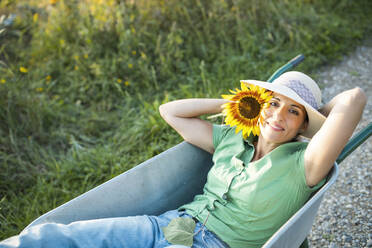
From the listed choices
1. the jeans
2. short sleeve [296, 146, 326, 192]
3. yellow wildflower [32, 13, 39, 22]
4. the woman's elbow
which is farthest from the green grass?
the woman's elbow

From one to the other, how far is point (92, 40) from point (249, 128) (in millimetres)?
2746

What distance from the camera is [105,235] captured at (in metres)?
1.63

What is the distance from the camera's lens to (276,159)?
1.70 metres

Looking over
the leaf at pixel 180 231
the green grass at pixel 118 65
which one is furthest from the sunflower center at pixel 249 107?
the green grass at pixel 118 65

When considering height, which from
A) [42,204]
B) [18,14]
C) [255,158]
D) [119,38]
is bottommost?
[42,204]

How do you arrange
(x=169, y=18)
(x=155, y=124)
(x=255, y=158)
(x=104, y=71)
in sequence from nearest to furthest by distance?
(x=255, y=158) < (x=155, y=124) < (x=104, y=71) < (x=169, y=18)

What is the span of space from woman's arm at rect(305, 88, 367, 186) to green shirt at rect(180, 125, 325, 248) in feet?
0.23

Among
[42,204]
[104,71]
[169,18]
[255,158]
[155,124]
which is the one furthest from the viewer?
[169,18]

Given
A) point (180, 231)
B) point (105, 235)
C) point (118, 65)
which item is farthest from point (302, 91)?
point (118, 65)

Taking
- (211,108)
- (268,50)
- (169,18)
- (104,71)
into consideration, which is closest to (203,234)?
(211,108)

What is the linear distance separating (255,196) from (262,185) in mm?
63

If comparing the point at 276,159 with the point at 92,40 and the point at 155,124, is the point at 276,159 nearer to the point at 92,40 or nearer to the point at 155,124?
the point at 155,124

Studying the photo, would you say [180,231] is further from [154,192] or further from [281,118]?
[281,118]

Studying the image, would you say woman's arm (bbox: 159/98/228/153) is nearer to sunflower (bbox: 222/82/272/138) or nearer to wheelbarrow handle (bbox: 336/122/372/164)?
sunflower (bbox: 222/82/272/138)
